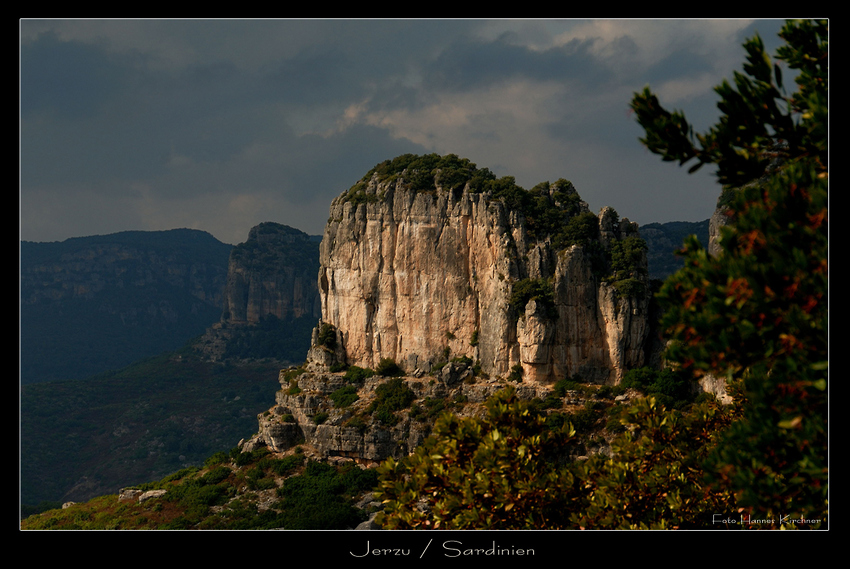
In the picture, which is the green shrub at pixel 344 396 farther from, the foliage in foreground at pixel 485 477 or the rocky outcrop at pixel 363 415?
the foliage in foreground at pixel 485 477

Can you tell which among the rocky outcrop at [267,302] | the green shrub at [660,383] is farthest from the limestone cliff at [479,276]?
the rocky outcrop at [267,302]

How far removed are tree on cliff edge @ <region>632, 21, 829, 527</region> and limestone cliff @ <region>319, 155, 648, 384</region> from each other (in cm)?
4456

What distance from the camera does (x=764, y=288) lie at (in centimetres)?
855

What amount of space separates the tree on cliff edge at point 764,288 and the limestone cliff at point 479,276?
Result: 44.6 meters

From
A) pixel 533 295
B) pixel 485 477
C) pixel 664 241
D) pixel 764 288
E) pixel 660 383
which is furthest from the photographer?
pixel 664 241

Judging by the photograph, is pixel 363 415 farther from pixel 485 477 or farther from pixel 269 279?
pixel 269 279

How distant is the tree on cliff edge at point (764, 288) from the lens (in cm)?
856

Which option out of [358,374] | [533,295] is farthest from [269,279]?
[533,295]

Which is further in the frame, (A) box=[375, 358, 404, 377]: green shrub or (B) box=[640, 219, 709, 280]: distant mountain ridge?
(B) box=[640, 219, 709, 280]: distant mountain ridge

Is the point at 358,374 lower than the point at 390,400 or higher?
higher

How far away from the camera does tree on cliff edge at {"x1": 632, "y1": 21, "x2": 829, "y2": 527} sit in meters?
8.56

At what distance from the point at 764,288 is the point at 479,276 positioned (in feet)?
167

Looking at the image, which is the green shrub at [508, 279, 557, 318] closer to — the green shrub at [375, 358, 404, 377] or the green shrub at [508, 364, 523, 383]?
the green shrub at [508, 364, 523, 383]

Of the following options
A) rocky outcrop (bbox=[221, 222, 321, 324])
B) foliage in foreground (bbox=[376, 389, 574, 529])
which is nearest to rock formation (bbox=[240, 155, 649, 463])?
foliage in foreground (bbox=[376, 389, 574, 529])
